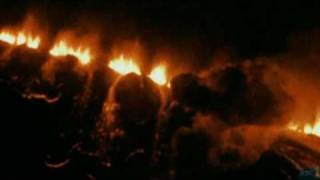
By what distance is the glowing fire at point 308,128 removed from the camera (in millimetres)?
22252

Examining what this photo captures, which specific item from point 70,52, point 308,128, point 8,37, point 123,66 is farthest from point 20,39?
point 308,128

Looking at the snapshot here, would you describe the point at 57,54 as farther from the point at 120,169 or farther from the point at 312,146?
the point at 312,146

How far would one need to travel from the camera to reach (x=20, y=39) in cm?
2789

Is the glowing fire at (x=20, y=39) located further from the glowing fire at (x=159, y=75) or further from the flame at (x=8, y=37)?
the glowing fire at (x=159, y=75)

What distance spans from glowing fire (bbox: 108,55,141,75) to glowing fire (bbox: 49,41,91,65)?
53.2 inches

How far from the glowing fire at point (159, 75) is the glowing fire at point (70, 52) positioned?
11.4 feet

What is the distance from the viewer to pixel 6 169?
86.4 ft

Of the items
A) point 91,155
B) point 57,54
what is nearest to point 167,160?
point 91,155

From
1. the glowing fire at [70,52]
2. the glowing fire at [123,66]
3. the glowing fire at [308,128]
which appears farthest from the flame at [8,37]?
the glowing fire at [308,128]

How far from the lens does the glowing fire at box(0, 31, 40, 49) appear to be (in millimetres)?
27505

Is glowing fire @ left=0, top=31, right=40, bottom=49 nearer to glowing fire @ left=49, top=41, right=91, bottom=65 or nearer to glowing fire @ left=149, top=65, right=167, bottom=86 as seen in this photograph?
glowing fire @ left=49, top=41, right=91, bottom=65

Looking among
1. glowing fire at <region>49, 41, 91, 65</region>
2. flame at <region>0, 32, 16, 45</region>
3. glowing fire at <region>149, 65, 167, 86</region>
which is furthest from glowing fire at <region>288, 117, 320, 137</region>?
flame at <region>0, 32, 16, 45</region>

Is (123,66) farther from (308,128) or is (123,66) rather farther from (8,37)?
(308,128)

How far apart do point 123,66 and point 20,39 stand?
614cm
